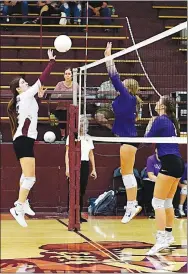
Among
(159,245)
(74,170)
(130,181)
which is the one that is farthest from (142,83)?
(159,245)

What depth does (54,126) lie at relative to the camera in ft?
47.4

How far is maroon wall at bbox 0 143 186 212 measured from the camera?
13.2 metres

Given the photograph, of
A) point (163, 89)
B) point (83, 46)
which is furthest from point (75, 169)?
point (83, 46)

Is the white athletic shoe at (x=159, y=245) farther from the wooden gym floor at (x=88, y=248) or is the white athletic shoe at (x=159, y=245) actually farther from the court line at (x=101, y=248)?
the court line at (x=101, y=248)

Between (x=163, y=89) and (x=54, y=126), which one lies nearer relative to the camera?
(x=163, y=89)

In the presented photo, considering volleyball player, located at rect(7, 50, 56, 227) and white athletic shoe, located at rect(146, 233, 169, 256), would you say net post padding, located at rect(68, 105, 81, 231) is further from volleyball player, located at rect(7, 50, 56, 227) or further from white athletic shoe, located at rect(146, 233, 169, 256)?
white athletic shoe, located at rect(146, 233, 169, 256)

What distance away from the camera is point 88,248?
28.0ft

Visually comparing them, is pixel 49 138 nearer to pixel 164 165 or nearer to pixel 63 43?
pixel 63 43

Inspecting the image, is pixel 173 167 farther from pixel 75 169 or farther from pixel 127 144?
pixel 75 169

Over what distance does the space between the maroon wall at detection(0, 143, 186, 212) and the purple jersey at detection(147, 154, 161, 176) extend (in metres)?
1.08

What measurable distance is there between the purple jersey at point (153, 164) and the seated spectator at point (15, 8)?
6111mm

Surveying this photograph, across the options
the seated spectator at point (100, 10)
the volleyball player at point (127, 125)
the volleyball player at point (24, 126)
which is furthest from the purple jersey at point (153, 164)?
the seated spectator at point (100, 10)

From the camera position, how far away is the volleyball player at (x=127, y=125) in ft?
29.4

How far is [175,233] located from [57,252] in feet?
8.46
